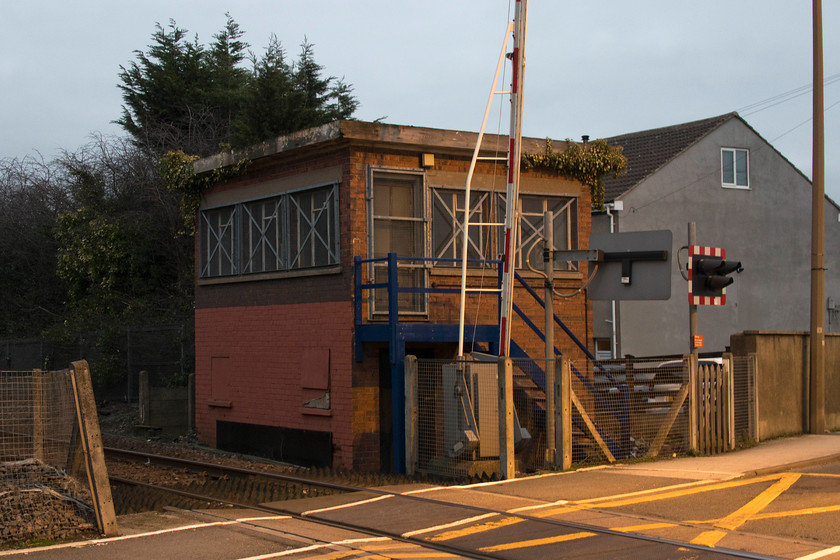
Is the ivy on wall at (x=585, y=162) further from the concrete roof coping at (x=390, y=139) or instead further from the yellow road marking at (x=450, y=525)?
the yellow road marking at (x=450, y=525)

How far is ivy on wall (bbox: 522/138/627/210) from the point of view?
1744cm

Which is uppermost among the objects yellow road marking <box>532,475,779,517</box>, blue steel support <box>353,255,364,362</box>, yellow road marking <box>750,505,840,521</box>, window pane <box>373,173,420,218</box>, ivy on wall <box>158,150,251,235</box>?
ivy on wall <box>158,150,251,235</box>

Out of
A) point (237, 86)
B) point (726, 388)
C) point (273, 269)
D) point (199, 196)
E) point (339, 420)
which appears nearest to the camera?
point (726, 388)

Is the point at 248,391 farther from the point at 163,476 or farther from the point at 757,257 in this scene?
the point at 757,257

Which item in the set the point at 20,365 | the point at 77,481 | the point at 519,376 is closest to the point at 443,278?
the point at 519,376

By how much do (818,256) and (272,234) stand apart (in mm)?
9958

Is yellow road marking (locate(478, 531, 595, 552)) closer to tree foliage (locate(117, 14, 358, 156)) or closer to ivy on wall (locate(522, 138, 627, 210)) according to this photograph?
ivy on wall (locate(522, 138, 627, 210))

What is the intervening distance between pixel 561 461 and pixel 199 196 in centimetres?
1013

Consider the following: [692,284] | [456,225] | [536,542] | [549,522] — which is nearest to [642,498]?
[549,522]

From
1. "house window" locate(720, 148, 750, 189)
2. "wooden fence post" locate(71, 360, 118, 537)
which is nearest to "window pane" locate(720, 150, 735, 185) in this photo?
"house window" locate(720, 148, 750, 189)

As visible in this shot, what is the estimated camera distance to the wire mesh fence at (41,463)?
920cm

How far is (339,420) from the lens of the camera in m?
15.7

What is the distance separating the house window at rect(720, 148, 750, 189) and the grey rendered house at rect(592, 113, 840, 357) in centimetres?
3

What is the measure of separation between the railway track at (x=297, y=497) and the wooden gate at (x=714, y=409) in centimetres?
520
